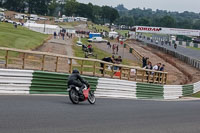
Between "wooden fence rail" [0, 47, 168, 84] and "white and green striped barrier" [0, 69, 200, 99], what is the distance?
18.6 inches

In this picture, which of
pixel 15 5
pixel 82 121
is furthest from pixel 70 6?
pixel 82 121

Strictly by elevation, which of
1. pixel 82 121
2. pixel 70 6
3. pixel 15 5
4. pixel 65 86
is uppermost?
pixel 70 6

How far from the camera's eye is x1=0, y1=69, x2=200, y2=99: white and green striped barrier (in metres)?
15.6

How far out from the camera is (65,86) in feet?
59.7

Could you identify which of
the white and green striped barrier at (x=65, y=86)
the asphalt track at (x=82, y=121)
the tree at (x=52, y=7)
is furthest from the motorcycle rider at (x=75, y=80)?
the tree at (x=52, y=7)

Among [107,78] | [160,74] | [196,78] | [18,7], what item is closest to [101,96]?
[107,78]

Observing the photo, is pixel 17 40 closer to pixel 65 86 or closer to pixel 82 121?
pixel 65 86

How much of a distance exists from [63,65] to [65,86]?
1.68m

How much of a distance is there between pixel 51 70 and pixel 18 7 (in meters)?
156

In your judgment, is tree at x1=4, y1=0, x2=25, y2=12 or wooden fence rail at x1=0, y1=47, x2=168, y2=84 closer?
wooden fence rail at x1=0, y1=47, x2=168, y2=84

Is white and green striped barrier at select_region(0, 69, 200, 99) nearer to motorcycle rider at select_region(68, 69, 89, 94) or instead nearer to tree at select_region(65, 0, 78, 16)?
motorcycle rider at select_region(68, 69, 89, 94)

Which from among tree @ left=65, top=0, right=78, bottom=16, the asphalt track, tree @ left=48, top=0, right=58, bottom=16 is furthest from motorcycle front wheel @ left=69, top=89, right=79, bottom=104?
tree @ left=65, top=0, right=78, bottom=16

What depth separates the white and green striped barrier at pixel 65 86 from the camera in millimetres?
15648

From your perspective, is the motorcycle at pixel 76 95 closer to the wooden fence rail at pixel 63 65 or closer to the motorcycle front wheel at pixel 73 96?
the motorcycle front wheel at pixel 73 96
